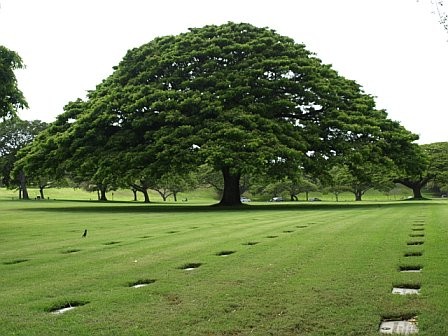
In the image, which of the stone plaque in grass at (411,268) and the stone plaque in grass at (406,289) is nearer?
the stone plaque in grass at (406,289)

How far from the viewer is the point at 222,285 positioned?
7461mm

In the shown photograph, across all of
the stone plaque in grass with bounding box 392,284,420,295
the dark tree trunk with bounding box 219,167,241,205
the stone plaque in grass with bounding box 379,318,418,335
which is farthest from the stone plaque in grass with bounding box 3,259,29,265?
the dark tree trunk with bounding box 219,167,241,205

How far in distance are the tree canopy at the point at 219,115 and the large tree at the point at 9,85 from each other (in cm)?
1181

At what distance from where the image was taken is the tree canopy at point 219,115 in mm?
30094

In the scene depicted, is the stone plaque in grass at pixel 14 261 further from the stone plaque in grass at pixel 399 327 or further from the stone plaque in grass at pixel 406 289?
the stone plaque in grass at pixel 399 327

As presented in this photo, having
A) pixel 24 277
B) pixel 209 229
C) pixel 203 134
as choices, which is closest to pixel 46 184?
pixel 203 134

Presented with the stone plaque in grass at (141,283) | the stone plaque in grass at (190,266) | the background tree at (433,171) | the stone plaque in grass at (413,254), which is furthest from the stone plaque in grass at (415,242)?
the background tree at (433,171)

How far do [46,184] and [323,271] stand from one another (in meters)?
81.5

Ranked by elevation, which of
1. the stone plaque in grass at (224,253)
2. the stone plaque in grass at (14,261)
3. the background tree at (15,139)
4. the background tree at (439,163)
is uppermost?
the background tree at (15,139)

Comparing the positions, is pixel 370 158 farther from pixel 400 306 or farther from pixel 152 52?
pixel 400 306

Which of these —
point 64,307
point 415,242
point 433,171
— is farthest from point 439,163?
point 64,307

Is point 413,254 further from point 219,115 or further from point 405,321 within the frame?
point 219,115

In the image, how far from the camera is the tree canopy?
30094mm

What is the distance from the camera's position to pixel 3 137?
75188 millimetres
